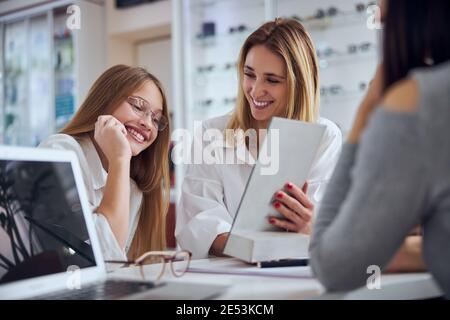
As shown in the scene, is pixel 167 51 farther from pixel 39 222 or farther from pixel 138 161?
pixel 39 222

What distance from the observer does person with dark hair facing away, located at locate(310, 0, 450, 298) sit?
1.98 feet

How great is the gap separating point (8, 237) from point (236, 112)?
40.0 inches

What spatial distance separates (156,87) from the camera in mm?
1683

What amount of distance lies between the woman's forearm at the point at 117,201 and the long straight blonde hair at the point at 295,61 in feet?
1.48

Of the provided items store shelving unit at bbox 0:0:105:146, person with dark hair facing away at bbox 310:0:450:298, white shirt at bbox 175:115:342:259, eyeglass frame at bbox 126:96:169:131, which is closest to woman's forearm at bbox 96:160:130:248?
white shirt at bbox 175:115:342:259

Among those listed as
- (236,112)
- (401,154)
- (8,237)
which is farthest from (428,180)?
(236,112)

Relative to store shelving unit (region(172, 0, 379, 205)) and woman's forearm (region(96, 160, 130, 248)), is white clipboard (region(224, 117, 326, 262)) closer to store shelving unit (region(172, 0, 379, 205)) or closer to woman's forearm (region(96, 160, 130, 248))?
woman's forearm (region(96, 160, 130, 248))

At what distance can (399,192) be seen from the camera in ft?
2.02

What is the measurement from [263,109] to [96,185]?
0.55 metres

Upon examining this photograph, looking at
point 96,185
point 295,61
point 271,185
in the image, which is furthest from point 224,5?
point 271,185

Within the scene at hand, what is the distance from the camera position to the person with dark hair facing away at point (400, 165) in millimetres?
605

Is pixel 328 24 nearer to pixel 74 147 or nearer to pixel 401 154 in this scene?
pixel 74 147

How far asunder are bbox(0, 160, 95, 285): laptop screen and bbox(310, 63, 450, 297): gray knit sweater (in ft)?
1.53

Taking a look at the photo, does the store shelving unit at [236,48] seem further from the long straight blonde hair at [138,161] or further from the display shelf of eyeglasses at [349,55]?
the long straight blonde hair at [138,161]
